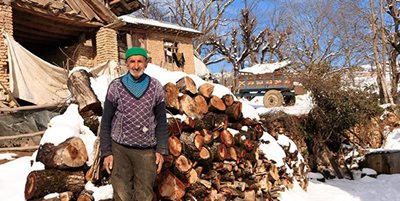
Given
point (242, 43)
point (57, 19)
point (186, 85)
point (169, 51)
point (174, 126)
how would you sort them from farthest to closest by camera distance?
point (242, 43) < point (169, 51) < point (57, 19) < point (186, 85) < point (174, 126)

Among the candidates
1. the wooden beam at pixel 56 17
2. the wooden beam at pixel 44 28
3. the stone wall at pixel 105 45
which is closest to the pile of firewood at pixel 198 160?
the wooden beam at pixel 56 17

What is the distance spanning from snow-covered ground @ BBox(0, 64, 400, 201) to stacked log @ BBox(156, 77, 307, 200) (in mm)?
247

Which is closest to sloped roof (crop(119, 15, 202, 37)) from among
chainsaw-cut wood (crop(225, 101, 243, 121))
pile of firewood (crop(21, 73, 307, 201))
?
pile of firewood (crop(21, 73, 307, 201))

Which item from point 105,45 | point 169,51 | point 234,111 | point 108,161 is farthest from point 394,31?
point 108,161

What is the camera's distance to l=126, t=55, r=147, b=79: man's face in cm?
320

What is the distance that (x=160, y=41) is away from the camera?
806 inches

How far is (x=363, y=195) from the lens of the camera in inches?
289

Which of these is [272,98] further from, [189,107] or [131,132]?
[131,132]

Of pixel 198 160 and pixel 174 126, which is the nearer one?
pixel 174 126

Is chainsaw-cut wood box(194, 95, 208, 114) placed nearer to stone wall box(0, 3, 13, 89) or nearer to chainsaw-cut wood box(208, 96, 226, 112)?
chainsaw-cut wood box(208, 96, 226, 112)

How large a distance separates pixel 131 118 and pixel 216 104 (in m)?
2.66

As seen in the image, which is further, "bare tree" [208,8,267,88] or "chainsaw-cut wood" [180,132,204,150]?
"bare tree" [208,8,267,88]

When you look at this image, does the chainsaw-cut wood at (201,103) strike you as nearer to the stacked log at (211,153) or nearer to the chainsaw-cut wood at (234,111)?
the stacked log at (211,153)

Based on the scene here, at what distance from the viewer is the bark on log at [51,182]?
3.43 meters
